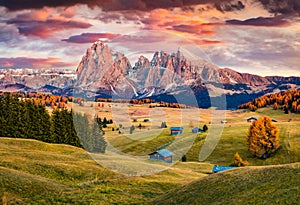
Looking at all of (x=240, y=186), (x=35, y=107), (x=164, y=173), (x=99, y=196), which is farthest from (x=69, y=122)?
(x=240, y=186)

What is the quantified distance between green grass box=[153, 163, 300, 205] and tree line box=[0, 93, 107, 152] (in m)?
53.9

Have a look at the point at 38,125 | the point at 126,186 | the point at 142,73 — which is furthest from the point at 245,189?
the point at 38,125

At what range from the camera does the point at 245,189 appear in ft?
105

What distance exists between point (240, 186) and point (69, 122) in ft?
252

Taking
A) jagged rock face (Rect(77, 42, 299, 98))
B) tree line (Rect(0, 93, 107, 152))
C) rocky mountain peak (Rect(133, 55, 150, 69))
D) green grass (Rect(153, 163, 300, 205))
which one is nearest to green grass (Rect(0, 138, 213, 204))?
green grass (Rect(153, 163, 300, 205))

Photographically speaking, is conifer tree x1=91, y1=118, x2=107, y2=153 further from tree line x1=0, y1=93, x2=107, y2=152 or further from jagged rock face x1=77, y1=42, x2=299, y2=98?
jagged rock face x1=77, y1=42, x2=299, y2=98

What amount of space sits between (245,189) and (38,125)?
246 feet

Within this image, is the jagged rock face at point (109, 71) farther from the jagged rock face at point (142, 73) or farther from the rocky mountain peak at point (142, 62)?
the rocky mountain peak at point (142, 62)

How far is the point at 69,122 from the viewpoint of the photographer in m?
103

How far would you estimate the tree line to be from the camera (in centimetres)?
9150

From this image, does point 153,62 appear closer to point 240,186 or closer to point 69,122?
point 240,186

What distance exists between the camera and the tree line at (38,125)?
300ft

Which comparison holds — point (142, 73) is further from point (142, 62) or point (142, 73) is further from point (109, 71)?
point (109, 71)

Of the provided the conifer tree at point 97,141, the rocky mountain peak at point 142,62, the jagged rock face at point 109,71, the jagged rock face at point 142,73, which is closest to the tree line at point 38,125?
the conifer tree at point 97,141
